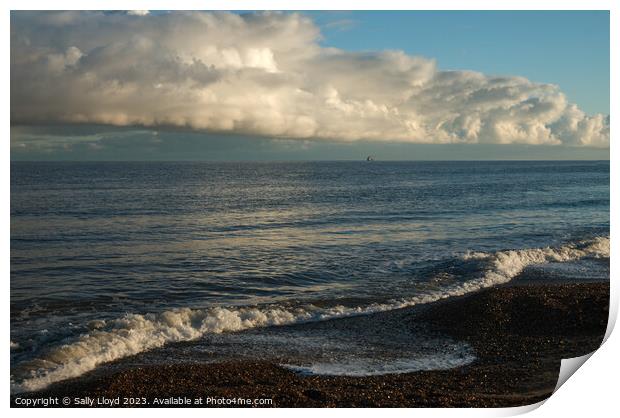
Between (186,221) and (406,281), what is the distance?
42.0ft

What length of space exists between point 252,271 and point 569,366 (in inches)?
353

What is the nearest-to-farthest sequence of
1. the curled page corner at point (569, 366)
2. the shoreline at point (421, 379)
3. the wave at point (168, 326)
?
the shoreline at point (421, 379) < the curled page corner at point (569, 366) < the wave at point (168, 326)

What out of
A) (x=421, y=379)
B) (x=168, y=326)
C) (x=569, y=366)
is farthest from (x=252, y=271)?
(x=569, y=366)

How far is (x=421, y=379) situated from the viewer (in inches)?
332

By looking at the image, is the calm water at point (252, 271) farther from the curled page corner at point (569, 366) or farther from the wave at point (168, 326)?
the curled page corner at point (569, 366)

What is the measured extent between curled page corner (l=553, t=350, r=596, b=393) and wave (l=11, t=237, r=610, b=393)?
4.25 metres

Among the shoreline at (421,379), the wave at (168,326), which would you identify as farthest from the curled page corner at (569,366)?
the wave at (168,326)

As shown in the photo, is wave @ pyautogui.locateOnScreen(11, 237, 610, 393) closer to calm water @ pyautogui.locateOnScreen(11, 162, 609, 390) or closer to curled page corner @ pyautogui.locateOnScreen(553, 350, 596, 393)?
calm water @ pyautogui.locateOnScreen(11, 162, 609, 390)

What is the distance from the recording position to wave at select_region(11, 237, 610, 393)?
29.4 feet

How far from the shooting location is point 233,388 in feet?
26.4

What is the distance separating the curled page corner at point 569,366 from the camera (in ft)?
28.9

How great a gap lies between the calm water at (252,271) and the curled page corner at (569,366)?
4.99 feet
